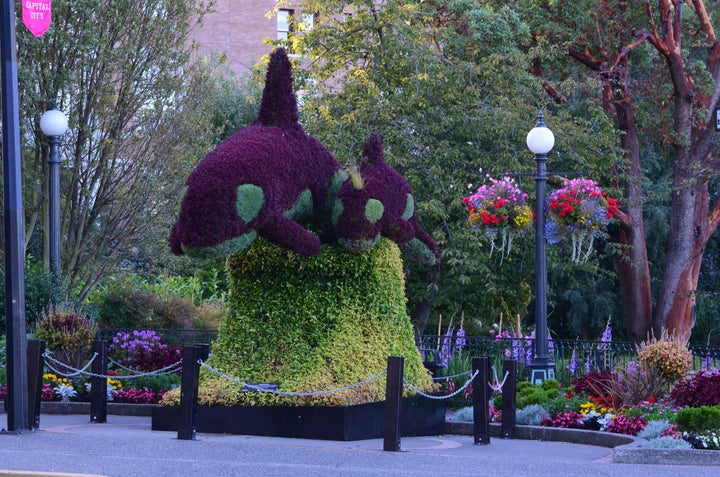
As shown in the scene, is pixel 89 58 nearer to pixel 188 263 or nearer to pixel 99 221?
pixel 99 221

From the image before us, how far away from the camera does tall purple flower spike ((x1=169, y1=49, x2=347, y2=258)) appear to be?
12.3 meters

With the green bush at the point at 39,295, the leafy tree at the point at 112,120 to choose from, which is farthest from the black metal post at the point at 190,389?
the leafy tree at the point at 112,120

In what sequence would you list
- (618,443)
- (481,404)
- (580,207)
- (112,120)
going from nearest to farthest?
(618,443) < (481,404) < (580,207) < (112,120)

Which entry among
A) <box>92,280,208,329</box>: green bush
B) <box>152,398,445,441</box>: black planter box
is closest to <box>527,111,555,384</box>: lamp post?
<box>152,398,445,441</box>: black planter box

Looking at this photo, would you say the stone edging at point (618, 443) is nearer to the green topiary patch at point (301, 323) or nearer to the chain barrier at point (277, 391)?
the green topiary patch at point (301, 323)

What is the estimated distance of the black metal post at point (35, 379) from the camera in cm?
1374

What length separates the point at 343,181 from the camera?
46.7ft

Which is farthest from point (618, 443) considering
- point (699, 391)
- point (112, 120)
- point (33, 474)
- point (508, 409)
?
point (112, 120)

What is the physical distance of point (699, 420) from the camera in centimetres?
1204

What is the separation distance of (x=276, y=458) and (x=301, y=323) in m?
3.28

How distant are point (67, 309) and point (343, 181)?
25.7ft

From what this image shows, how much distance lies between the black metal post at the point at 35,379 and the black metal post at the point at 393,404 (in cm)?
446

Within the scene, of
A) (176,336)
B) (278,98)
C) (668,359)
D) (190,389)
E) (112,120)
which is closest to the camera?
(190,389)

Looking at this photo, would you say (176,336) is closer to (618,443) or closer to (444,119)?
(444,119)
